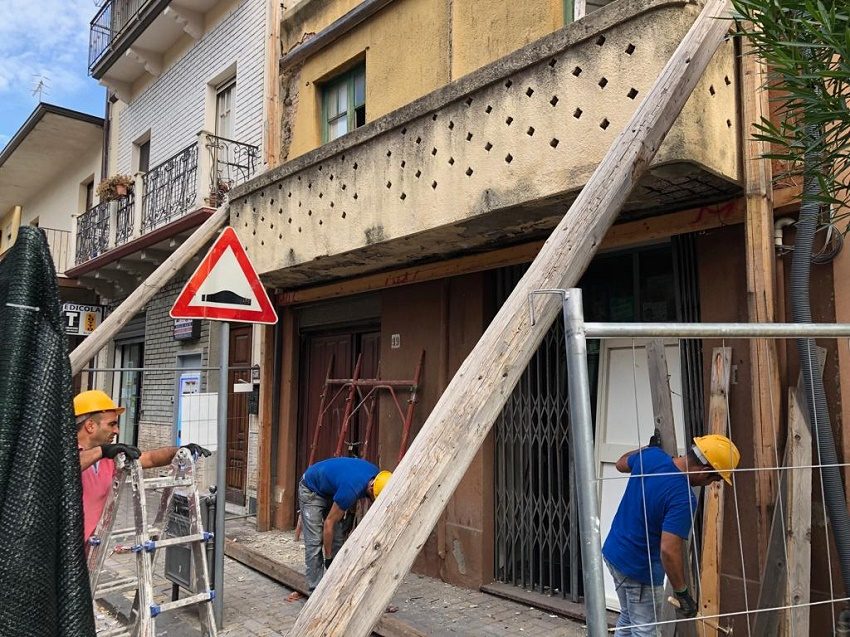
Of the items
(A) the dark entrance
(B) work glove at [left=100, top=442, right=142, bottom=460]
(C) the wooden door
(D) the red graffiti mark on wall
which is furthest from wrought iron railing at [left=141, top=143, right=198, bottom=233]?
(D) the red graffiti mark on wall

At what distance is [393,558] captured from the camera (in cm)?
160

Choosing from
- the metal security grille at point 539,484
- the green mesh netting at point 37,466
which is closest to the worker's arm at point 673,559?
the metal security grille at point 539,484

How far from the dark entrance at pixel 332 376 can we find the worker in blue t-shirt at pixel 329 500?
1.65m

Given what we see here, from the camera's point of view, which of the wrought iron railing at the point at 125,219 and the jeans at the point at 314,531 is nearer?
the jeans at the point at 314,531

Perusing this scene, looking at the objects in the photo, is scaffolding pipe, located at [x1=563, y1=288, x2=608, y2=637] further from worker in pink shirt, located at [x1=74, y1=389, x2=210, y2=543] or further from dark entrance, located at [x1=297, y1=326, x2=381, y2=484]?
dark entrance, located at [x1=297, y1=326, x2=381, y2=484]

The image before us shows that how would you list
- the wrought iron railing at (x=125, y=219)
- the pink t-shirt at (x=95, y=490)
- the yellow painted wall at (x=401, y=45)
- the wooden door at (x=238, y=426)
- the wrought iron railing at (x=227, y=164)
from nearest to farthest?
the pink t-shirt at (x=95, y=490) → the yellow painted wall at (x=401, y=45) → the wooden door at (x=238, y=426) → the wrought iron railing at (x=227, y=164) → the wrought iron railing at (x=125, y=219)

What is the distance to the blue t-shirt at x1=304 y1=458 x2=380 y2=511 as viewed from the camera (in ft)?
17.0

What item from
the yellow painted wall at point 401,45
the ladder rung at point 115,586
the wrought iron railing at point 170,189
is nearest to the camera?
the ladder rung at point 115,586

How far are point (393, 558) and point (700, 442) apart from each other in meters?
2.08

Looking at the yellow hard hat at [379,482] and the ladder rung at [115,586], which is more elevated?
the yellow hard hat at [379,482]

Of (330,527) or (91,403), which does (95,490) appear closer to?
(91,403)

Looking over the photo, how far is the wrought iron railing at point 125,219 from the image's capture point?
1144 centimetres

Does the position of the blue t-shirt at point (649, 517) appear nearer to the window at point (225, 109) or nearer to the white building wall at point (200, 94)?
the white building wall at point (200, 94)

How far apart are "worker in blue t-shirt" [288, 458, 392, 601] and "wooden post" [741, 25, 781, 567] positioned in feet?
8.45
